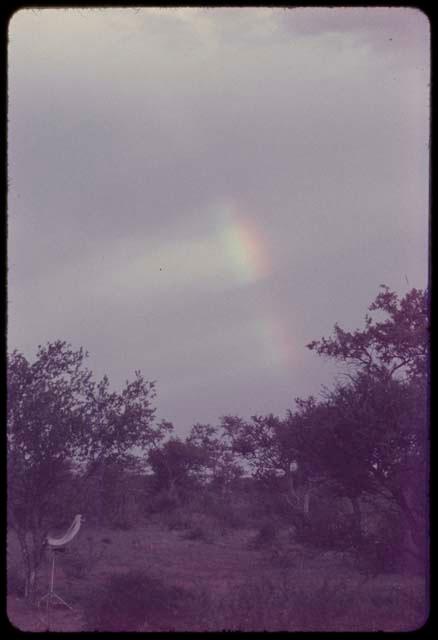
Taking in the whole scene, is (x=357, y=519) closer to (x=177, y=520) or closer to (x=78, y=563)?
(x=78, y=563)

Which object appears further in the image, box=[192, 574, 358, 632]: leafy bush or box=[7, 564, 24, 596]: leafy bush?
box=[7, 564, 24, 596]: leafy bush

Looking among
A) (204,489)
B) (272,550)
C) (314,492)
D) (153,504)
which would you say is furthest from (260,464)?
(204,489)

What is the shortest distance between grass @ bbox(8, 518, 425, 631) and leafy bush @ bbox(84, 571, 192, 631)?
0.34 ft

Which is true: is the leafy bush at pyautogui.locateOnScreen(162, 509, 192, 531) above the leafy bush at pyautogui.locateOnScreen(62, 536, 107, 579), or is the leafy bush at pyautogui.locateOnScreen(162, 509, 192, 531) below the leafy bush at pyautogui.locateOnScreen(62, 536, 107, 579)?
below

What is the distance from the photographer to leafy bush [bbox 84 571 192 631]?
9.55m

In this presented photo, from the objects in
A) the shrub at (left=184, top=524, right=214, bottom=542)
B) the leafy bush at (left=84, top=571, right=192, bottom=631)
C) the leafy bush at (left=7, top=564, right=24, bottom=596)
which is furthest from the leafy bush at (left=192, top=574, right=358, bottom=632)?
the shrub at (left=184, top=524, right=214, bottom=542)

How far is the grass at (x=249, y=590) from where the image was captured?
29.9ft

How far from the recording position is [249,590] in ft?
36.2

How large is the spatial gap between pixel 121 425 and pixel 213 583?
10.3 ft

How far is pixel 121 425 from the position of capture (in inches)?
468

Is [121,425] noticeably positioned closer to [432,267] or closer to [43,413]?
[43,413]

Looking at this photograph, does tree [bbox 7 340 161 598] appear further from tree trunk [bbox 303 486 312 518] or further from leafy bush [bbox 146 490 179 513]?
leafy bush [bbox 146 490 179 513]

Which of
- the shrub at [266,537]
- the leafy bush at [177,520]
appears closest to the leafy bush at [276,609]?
the shrub at [266,537]

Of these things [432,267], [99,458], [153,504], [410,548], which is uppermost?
[432,267]
